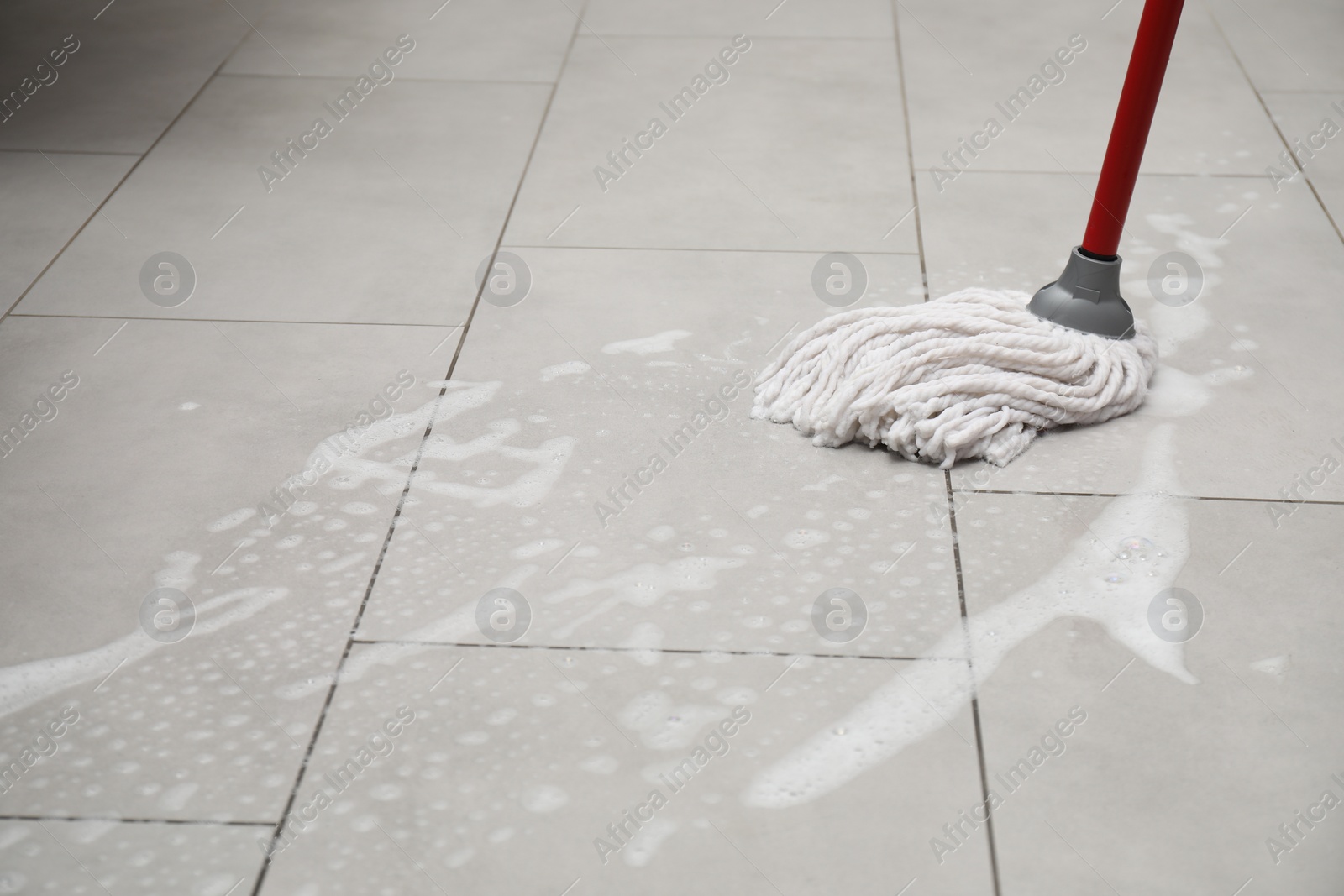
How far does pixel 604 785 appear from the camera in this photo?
1.22 m

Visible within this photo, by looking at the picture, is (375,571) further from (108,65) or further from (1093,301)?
(108,65)

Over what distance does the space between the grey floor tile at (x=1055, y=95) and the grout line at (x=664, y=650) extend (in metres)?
1.38

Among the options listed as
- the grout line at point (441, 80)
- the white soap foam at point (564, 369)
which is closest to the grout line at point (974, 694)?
the white soap foam at point (564, 369)

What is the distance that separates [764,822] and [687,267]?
1.26m

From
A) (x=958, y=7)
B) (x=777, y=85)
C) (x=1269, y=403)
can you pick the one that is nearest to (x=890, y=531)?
(x=1269, y=403)

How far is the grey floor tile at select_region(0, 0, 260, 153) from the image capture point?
2.78 meters

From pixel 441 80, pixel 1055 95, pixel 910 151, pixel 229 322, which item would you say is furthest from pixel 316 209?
pixel 1055 95

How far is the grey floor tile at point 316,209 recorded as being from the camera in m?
2.13

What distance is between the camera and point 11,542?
5.12ft

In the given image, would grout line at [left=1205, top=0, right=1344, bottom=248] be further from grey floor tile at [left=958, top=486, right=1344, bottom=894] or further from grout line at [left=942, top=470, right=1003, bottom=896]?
grout line at [left=942, top=470, right=1003, bottom=896]

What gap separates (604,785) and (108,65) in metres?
2.77

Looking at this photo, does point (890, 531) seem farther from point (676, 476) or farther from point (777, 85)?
point (777, 85)

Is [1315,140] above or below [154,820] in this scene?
below

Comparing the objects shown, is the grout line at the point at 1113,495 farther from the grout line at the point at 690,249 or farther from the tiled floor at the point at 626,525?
the grout line at the point at 690,249
